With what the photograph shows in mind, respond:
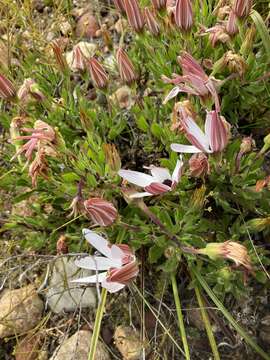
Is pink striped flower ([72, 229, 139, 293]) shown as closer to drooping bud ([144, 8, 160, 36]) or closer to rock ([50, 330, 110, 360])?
rock ([50, 330, 110, 360])

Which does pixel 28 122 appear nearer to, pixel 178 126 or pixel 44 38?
pixel 178 126

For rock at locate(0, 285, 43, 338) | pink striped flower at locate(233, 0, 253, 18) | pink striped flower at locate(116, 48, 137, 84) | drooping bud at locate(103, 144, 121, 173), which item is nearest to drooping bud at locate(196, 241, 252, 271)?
drooping bud at locate(103, 144, 121, 173)

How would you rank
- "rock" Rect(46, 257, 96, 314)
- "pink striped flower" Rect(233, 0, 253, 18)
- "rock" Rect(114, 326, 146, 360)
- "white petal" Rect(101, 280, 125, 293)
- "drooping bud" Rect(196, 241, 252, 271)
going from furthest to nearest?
"rock" Rect(46, 257, 96, 314) → "rock" Rect(114, 326, 146, 360) → "pink striped flower" Rect(233, 0, 253, 18) → "white petal" Rect(101, 280, 125, 293) → "drooping bud" Rect(196, 241, 252, 271)

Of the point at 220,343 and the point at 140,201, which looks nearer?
the point at 140,201

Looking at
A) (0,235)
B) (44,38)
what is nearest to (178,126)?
(0,235)

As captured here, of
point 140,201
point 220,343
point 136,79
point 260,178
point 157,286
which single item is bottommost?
point 220,343

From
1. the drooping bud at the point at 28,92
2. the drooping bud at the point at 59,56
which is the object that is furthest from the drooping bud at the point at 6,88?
the drooping bud at the point at 59,56

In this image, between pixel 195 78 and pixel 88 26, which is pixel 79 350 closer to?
pixel 195 78
